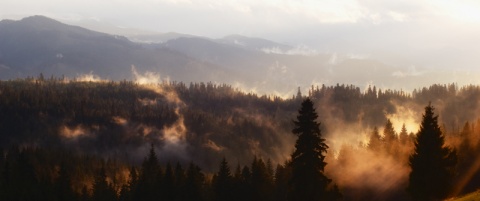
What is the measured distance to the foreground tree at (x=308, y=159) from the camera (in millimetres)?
70562

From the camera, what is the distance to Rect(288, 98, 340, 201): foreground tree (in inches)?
2778

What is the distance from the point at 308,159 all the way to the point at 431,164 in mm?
22084

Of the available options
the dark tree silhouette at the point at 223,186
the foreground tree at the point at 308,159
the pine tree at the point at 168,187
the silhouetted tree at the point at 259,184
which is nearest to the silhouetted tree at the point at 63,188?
the pine tree at the point at 168,187

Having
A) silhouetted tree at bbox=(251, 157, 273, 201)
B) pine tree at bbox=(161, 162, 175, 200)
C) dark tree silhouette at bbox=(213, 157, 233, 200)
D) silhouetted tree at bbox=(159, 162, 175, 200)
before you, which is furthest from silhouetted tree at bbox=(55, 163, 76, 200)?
silhouetted tree at bbox=(251, 157, 273, 201)

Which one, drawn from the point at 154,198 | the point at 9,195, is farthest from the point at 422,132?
the point at 9,195

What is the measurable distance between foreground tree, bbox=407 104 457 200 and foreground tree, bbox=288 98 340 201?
61.6 ft

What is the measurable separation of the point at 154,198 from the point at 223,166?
19.1 meters

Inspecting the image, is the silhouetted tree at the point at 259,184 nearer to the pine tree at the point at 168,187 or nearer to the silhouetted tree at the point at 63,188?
the pine tree at the point at 168,187

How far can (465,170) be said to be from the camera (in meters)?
164

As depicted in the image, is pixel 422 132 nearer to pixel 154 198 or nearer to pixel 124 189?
pixel 154 198

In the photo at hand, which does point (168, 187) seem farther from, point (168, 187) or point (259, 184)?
point (259, 184)

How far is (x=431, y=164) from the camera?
83812mm

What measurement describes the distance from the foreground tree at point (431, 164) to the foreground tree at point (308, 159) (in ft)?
61.6

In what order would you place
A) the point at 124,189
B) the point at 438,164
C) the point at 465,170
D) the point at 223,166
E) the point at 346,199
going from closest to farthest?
1. the point at 438,164
2. the point at 223,166
3. the point at 465,170
4. the point at 124,189
5. the point at 346,199
